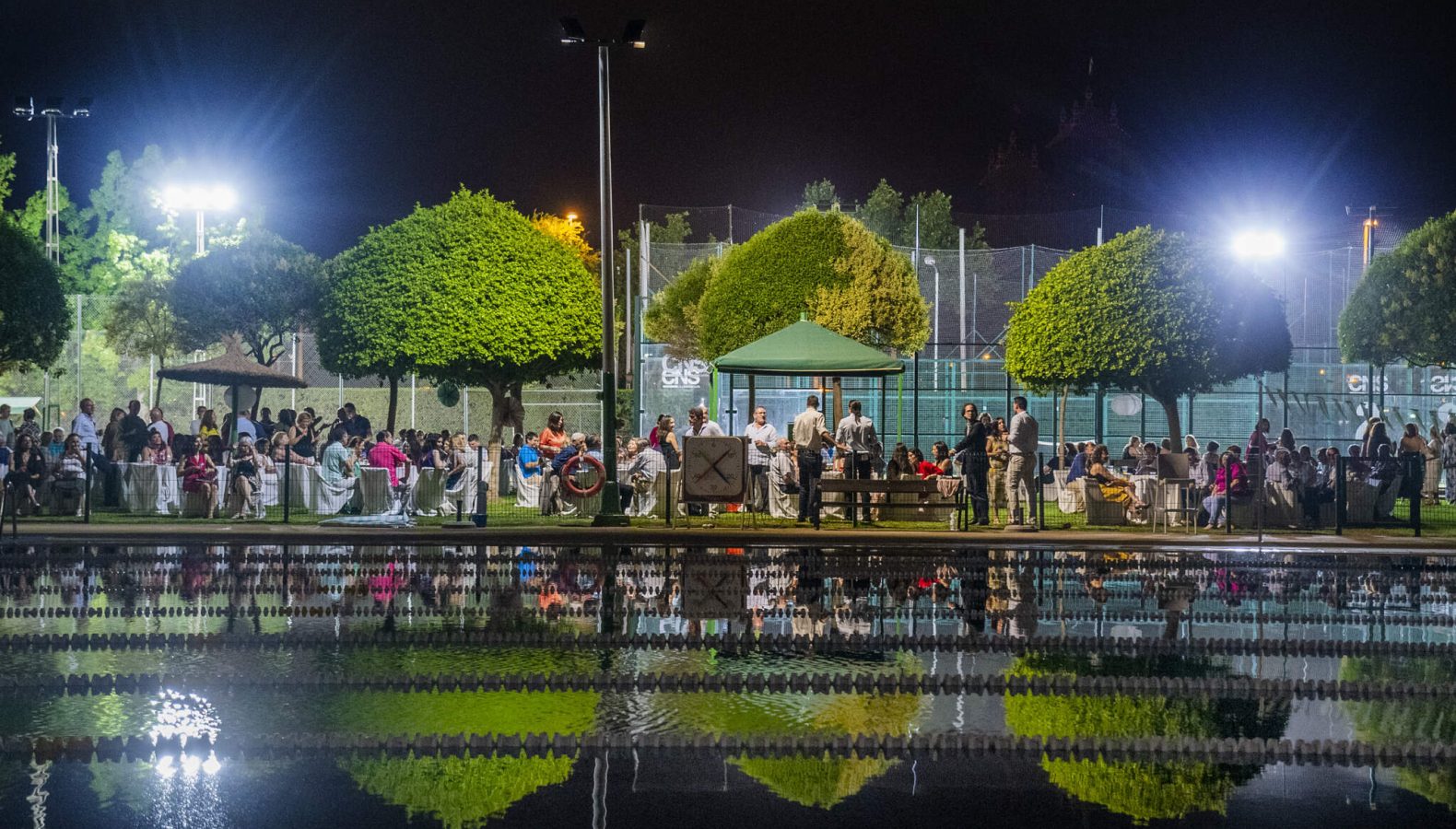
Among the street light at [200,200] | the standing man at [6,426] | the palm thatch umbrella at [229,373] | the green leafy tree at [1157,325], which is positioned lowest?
the standing man at [6,426]

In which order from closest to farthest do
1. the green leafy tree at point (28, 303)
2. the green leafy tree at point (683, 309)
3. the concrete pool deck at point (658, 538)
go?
the concrete pool deck at point (658, 538)
the green leafy tree at point (28, 303)
the green leafy tree at point (683, 309)

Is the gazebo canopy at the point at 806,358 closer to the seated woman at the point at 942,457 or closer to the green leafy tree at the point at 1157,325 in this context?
the seated woman at the point at 942,457

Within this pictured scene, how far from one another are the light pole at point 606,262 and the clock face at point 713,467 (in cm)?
157

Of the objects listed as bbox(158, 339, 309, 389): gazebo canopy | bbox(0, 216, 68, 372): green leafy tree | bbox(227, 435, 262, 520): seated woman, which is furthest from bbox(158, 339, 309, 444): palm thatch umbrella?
bbox(0, 216, 68, 372): green leafy tree

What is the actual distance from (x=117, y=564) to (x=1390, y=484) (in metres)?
17.0

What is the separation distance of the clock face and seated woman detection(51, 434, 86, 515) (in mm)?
8930

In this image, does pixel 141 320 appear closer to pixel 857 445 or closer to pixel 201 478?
pixel 201 478

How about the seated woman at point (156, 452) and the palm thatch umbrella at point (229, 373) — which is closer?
the seated woman at point (156, 452)

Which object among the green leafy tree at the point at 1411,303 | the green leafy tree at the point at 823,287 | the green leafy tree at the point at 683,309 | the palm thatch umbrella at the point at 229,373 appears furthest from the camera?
the green leafy tree at the point at 683,309

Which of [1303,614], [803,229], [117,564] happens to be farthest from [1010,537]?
[803,229]

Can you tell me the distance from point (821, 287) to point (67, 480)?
22.7 metres

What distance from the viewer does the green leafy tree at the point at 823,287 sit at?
1598 inches

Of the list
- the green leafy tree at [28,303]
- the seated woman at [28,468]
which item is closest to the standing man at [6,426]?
the seated woman at [28,468]

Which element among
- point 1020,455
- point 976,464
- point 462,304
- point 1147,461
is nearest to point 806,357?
point 976,464
